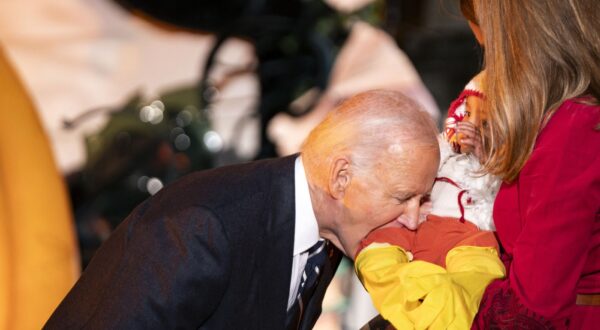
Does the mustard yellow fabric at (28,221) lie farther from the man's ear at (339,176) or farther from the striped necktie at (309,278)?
the man's ear at (339,176)

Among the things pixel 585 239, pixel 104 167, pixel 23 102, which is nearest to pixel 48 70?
pixel 104 167

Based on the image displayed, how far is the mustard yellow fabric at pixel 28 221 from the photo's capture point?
2.72 metres

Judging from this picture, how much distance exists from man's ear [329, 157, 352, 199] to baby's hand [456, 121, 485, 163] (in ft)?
0.79

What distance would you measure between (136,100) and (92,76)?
0.29m

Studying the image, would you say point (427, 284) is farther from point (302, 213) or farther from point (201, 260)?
point (201, 260)

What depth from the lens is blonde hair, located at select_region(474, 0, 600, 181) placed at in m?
1.84

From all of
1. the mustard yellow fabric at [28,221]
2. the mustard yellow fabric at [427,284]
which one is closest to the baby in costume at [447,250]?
the mustard yellow fabric at [427,284]

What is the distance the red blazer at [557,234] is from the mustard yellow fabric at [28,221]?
51.6 inches

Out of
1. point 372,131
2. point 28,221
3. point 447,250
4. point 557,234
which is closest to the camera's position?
point 557,234

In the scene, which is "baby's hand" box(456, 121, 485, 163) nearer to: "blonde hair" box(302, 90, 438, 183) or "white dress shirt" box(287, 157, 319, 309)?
"blonde hair" box(302, 90, 438, 183)

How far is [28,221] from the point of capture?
9.52ft

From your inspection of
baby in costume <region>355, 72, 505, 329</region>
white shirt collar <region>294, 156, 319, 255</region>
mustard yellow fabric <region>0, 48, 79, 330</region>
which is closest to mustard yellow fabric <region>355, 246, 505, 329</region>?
baby in costume <region>355, 72, 505, 329</region>

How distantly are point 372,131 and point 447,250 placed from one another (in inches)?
11.6

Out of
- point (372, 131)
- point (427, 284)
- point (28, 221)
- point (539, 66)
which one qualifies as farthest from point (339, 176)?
point (28, 221)
